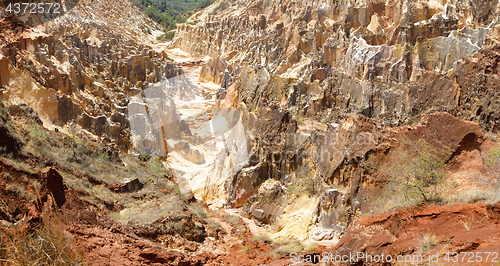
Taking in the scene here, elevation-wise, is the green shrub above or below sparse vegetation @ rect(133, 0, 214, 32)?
below

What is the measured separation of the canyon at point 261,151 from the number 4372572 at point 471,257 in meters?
0.11

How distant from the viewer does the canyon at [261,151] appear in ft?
19.1

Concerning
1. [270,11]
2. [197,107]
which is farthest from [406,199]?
[270,11]

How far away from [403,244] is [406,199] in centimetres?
178

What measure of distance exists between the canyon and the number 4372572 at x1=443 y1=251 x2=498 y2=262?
11 centimetres

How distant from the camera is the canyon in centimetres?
581

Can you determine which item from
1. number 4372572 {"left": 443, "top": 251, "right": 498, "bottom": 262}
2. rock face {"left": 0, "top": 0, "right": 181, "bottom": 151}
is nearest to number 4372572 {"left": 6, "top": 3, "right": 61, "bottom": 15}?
rock face {"left": 0, "top": 0, "right": 181, "bottom": 151}

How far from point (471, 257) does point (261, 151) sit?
11.1 metres

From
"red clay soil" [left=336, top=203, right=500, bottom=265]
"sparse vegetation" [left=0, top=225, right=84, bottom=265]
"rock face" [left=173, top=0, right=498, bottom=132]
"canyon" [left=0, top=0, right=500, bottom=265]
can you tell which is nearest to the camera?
"sparse vegetation" [left=0, top=225, right=84, bottom=265]

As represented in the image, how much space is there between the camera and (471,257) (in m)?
4.31

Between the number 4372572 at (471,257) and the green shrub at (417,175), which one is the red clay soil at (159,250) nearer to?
the number 4372572 at (471,257)

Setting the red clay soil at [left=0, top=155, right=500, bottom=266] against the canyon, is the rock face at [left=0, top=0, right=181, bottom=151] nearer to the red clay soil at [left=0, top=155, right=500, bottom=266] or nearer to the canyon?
the canyon

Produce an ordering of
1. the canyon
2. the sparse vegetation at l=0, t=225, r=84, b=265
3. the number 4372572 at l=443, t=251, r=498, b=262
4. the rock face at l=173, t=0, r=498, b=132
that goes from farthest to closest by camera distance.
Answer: the rock face at l=173, t=0, r=498, b=132 → the canyon → the number 4372572 at l=443, t=251, r=498, b=262 → the sparse vegetation at l=0, t=225, r=84, b=265

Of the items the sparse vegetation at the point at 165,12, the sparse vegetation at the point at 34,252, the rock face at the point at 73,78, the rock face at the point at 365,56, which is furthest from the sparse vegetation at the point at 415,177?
the sparse vegetation at the point at 165,12
